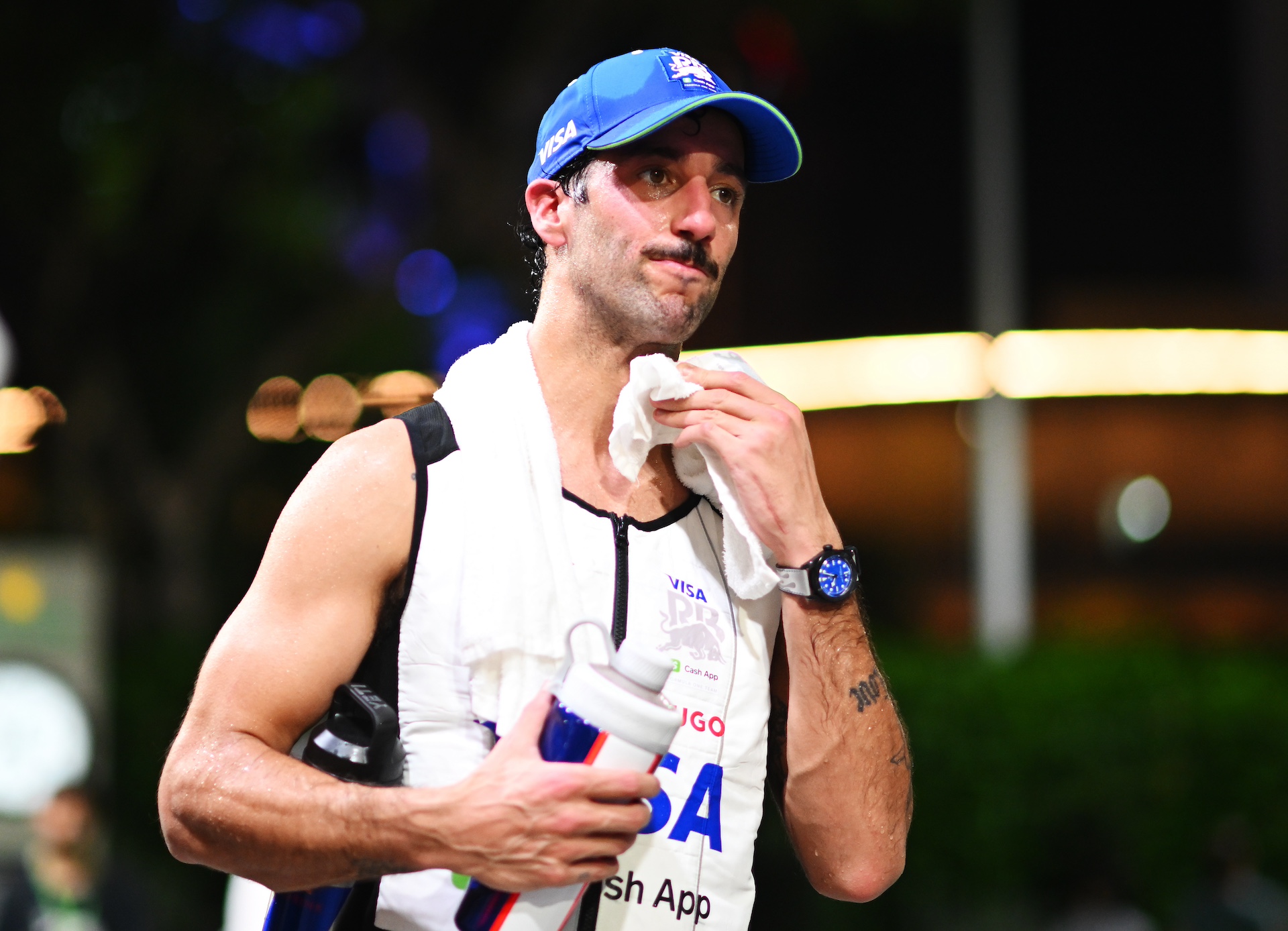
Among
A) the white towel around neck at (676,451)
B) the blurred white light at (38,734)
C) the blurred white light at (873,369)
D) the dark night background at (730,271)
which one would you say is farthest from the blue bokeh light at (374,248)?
the white towel around neck at (676,451)

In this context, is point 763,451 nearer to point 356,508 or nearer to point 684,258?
point 684,258

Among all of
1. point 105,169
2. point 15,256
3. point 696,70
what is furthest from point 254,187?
point 696,70

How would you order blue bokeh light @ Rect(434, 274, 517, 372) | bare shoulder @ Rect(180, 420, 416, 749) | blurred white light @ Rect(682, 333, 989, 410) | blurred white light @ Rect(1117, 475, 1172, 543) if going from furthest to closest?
blurred white light @ Rect(1117, 475, 1172, 543)
blurred white light @ Rect(682, 333, 989, 410)
blue bokeh light @ Rect(434, 274, 517, 372)
bare shoulder @ Rect(180, 420, 416, 749)

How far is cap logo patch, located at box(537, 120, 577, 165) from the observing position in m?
2.49

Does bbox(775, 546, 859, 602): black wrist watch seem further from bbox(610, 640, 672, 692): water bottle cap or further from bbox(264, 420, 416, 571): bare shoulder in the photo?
bbox(264, 420, 416, 571): bare shoulder

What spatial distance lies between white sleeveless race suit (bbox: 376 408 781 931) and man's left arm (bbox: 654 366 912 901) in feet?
0.29

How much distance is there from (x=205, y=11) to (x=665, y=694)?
9779mm

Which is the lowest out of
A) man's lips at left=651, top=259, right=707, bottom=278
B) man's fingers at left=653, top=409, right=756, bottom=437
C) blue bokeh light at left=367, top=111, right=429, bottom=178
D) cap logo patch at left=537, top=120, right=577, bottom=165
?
man's fingers at left=653, top=409, right=756, bottom=437

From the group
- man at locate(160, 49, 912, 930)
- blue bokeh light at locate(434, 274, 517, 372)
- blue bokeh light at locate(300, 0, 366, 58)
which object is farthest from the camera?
blue bokeh light at locate(434, 274, 517, 372)

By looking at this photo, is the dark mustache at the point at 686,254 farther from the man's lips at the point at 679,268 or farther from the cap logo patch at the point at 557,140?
the cap logo patch at the point at 557,140

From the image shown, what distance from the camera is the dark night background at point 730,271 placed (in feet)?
31.7

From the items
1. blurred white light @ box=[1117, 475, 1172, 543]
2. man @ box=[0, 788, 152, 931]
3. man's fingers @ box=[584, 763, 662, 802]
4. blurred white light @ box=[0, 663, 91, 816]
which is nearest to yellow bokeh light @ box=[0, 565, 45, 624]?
blurred white light @ box=[0, 663, 91, 816]

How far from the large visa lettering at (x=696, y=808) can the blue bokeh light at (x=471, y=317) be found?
41.4 ft

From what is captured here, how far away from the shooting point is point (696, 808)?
2.31 meters
